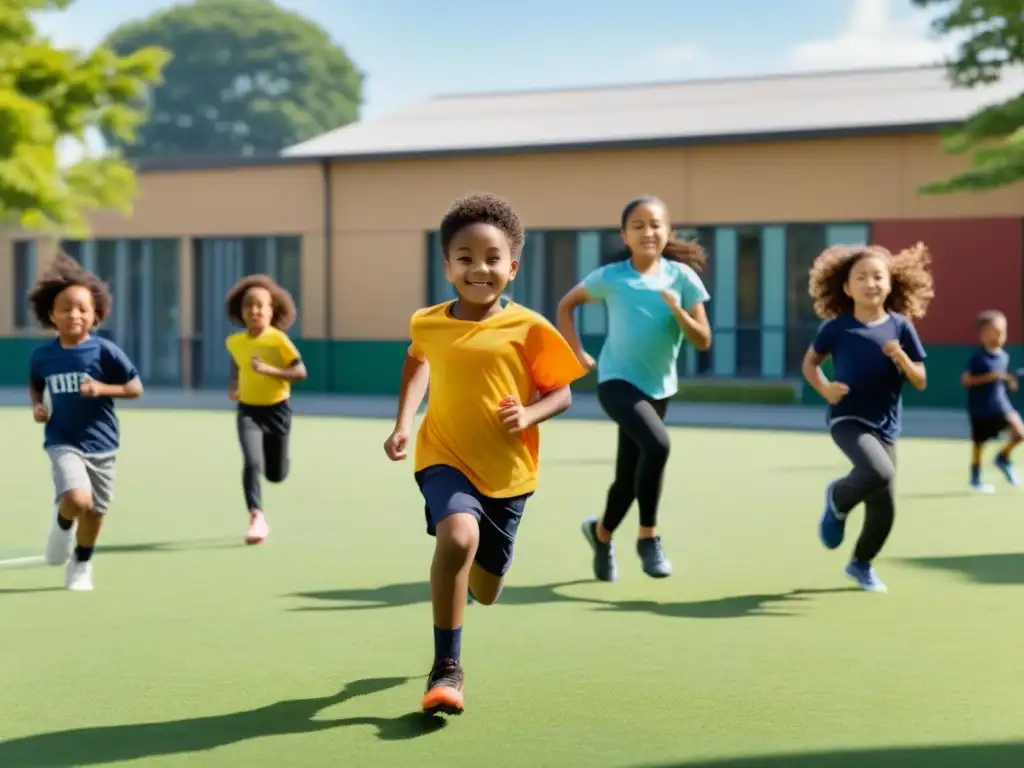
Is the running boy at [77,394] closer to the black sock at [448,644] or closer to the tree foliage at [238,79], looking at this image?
the black sock at [448,644]

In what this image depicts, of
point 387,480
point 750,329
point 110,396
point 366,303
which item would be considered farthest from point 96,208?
point 110,396

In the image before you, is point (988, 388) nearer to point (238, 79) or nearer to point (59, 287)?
point (59, 287)

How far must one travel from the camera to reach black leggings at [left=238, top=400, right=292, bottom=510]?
36.3 ft

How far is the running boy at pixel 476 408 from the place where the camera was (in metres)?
5.92

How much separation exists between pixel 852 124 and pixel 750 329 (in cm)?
427

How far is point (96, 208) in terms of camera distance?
3784 centimetres

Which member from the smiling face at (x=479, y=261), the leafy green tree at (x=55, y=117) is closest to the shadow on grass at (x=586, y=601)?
the smiling face at (x=479, y=261)

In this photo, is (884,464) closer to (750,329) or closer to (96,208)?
(750,329)

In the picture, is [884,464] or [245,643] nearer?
[245,643]

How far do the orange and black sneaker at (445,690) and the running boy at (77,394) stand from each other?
320 cm

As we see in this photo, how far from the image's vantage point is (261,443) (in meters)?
11.2

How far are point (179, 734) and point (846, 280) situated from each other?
463cm

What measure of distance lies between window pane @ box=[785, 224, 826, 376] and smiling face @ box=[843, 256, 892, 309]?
891 inches

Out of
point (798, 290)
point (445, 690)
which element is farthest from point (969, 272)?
point (445, 690)
